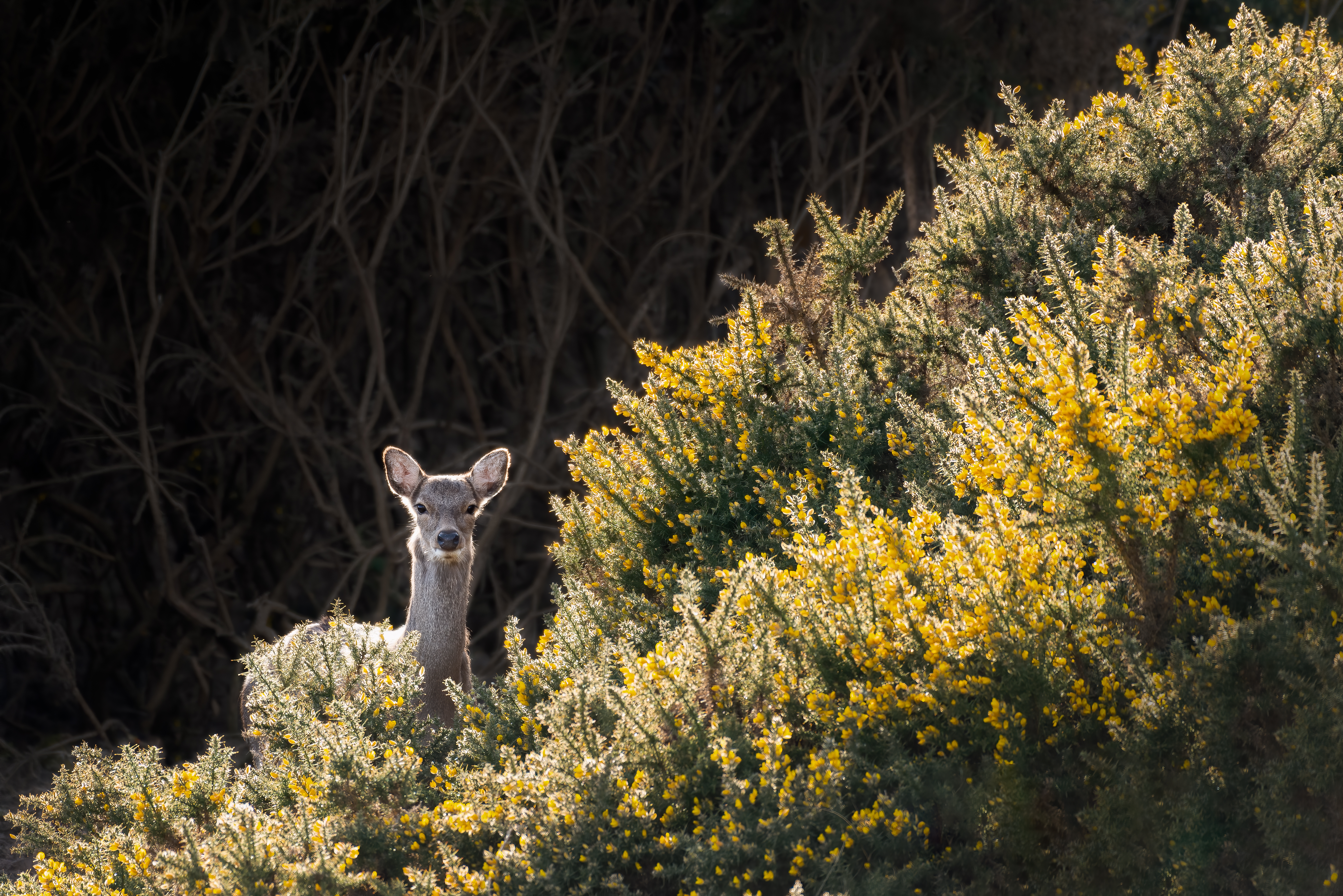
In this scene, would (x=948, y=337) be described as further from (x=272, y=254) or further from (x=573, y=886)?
(x=272, y=254)

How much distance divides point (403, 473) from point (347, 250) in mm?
4539

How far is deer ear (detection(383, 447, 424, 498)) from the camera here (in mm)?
6906

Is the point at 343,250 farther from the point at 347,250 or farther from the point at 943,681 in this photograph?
the point at 943,681

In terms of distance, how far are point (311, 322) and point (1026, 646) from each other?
8.32 m

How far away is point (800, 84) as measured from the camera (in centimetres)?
1245

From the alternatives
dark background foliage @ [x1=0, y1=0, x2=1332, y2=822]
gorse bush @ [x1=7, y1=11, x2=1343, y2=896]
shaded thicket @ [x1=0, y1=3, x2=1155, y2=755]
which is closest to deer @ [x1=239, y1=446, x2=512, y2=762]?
gorse bush @ [x1=7, y1=11, x2=1343, y2=896]

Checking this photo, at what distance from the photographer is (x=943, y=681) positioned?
4.02 meters

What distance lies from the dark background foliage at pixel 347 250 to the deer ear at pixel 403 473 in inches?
142

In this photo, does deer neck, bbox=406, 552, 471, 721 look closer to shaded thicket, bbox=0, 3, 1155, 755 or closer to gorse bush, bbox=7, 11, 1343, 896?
gorse bush, bbox=7, 11, 1343, 896

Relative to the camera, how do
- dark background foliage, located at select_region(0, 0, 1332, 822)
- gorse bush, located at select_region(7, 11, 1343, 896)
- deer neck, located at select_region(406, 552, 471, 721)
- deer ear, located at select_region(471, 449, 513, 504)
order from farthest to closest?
dark background foliage, located at select_region(0, 0, 1332, 822) < deer ear, located at select_region(471, 449, 513, 504) < deer neck, located at select_region(406, 552, 471, 721) < gorse bush, located at select_region(7, 11, 1343, 896)

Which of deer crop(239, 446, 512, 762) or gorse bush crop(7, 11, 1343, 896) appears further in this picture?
deer crop(239, 446, 512, 762)

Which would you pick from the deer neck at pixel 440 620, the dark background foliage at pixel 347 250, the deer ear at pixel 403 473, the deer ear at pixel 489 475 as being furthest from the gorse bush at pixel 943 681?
the dark background foliage at pixel 347 250

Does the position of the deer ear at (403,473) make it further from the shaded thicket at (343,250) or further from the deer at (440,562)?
the shaded thicket at (343,250)

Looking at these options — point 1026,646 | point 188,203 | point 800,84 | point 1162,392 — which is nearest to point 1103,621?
point 1026,646
